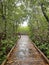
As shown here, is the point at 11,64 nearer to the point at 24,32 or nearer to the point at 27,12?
the point at 27,12

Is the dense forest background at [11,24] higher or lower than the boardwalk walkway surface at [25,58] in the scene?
higher

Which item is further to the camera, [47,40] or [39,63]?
[47,40]

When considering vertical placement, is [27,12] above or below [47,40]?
above

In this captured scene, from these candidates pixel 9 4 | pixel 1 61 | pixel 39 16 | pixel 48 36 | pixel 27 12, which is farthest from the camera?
pixel 27 12

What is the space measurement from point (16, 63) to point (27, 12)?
21.6m

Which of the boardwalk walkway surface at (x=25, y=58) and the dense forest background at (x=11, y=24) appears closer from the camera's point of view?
the boardwalk walkway surface at (x=25, y=58)

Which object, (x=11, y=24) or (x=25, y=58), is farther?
(x=11, y=24)

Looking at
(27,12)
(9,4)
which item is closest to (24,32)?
(27,12)

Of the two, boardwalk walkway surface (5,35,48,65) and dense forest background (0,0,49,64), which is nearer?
boardwalk walkway surface (5,35,48,65)

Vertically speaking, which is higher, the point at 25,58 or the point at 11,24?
the point at 11,24

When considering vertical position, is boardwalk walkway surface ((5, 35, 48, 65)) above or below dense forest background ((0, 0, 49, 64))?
below

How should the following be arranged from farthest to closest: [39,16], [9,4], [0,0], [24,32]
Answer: [24,32], [39,16], [9,4], [0,0]

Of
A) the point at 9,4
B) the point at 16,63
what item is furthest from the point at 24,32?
the point at 16,63

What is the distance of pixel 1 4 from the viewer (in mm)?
15453
